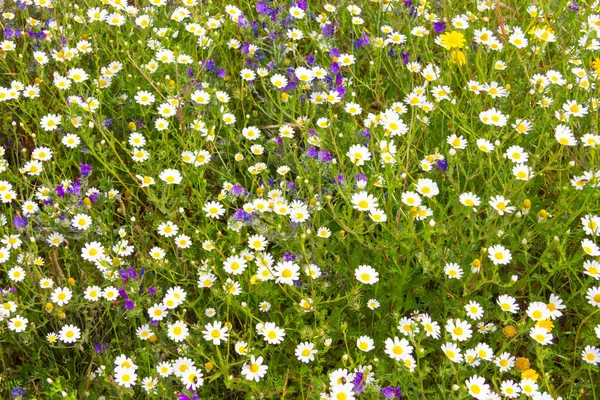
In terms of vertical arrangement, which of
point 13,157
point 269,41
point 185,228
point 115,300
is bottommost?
point 115,300

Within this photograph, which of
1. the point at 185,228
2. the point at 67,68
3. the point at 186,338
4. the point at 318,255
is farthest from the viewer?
the point at 67,68

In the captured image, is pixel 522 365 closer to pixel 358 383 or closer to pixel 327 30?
pixel 358 383

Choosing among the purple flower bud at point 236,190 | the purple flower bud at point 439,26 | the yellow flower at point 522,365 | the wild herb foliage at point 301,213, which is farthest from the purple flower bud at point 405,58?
the yellow flower at point 522,365

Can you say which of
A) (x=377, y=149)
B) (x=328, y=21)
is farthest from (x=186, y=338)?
(x=328, y=21)

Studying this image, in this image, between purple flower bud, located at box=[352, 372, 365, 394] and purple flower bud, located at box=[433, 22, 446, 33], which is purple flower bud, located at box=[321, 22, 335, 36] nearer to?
purple flower bud, located at box=[433, 22, 446, 33]

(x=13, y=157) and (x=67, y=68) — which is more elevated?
(x=67, y=68)

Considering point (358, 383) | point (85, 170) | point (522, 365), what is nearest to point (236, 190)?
point (85, 170)

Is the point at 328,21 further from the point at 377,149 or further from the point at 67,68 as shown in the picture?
the point at 67,68

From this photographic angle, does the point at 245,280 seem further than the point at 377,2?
No

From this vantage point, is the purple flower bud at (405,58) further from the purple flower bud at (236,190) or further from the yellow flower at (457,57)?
the purple flower bud at (236,190)
